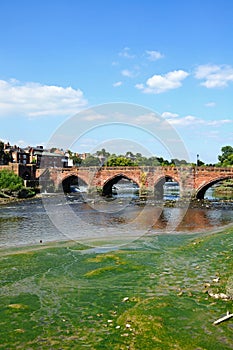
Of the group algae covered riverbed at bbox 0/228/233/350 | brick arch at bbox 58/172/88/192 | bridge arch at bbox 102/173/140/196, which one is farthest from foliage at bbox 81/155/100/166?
algae covered riverbed at bbox 0/228/233/350

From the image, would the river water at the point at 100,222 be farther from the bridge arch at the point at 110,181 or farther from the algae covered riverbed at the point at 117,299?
the bridge arch at the point at 110,181

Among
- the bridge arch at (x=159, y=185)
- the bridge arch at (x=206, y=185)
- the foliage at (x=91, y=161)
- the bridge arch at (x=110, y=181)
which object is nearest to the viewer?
the bridge arch at (x=206, y=185)

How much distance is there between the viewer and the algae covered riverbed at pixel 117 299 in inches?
463

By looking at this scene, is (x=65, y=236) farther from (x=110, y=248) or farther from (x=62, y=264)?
(x=62, y=264)

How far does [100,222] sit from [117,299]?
26.7 meters

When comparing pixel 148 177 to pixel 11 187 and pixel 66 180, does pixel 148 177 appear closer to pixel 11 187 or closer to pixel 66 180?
pixel 66 180

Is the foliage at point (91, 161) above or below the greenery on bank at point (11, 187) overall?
above

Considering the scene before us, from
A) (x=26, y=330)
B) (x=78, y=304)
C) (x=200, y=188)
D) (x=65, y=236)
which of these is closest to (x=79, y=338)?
(x=26, y=330)

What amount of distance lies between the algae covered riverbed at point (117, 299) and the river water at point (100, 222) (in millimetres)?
8276

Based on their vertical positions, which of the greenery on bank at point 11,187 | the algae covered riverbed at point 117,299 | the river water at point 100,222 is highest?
the greenery on bank at point 11,187

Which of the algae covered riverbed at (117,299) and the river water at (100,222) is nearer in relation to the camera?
the algae covered riverbed at (117,299)

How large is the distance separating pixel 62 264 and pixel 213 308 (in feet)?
34.3

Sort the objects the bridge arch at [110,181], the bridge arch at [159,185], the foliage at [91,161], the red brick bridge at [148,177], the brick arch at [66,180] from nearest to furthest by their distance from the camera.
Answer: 1. the red brick bridge at [148,177]
2. the bridge arch at [159,185]
3. the bridge arch at [110,181]
4. the brick arch at [66,180]
5. the foliage at [91,161]

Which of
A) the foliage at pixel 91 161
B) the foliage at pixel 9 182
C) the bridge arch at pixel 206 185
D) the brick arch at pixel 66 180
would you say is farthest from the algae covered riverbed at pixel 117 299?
the foliage at pixel 91 161
